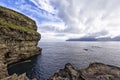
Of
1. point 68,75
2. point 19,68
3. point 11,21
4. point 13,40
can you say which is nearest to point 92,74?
point 68,75

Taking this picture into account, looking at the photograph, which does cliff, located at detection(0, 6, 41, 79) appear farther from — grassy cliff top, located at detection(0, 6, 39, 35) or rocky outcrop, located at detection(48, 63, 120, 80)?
rocky outcrop, located at detection(48, 63, 120, 80)

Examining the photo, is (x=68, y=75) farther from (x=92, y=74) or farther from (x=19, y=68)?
(x=19, y=68)

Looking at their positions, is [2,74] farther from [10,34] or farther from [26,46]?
[26,46]

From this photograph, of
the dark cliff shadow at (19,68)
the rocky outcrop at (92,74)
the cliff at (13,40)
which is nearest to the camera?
the rocky outcrop at (92,74)

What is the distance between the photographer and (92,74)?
46062 mm

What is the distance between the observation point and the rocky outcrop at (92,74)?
139 feet

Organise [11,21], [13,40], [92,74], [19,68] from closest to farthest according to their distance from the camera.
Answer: [92,74] → [19,68] → [13,40] → [11,21]

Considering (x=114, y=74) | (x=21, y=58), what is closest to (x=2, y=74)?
(x=114, y=74)

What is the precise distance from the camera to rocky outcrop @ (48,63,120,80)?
1671 inches

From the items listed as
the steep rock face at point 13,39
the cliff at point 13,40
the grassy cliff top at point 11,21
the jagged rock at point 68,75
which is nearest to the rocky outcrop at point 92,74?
the jagged rock at point 68,75

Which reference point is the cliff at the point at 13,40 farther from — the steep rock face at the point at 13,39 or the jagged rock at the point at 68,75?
the jagged rock at the point at 68,75

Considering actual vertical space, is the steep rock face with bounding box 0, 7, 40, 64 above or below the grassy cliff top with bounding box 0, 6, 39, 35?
below

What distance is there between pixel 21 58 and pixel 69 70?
60783 millimetres

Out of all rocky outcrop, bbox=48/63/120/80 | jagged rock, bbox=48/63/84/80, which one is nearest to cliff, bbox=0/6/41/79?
jagged rock, bbox=48/63/84/80
